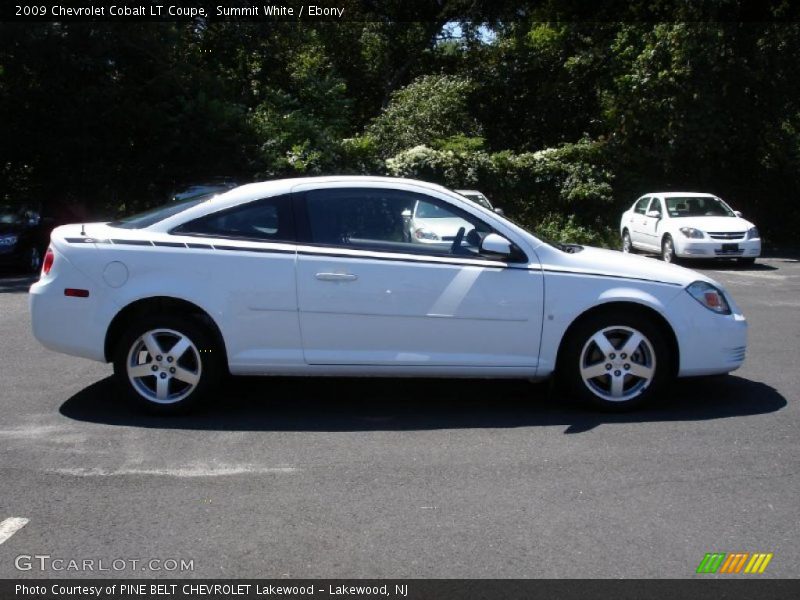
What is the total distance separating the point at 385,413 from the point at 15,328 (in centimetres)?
530

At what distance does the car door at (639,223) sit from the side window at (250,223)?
48.4ft

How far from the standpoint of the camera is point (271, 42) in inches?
1021

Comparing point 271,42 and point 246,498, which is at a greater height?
point 271,42

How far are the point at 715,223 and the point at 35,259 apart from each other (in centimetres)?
1273

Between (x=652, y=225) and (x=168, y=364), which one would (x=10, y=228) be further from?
(x=652, y=225)

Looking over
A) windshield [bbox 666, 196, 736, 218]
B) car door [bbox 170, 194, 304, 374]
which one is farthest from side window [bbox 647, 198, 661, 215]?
car door [bbox 170, 194, 304, 374]

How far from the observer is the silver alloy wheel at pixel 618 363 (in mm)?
6547

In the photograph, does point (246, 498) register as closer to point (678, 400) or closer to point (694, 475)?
point (694, 475)

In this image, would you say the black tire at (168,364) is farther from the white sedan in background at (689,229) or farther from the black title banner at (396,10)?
the black title banner at (396,10)

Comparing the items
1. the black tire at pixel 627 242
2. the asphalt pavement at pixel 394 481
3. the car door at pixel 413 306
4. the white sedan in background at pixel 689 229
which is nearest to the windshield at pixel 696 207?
the white sedan in background at pixel 689 229

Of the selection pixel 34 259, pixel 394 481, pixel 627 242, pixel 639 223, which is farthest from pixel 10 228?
pixel 394 481

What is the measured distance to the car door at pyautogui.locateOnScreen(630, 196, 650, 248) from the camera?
66.3ft
